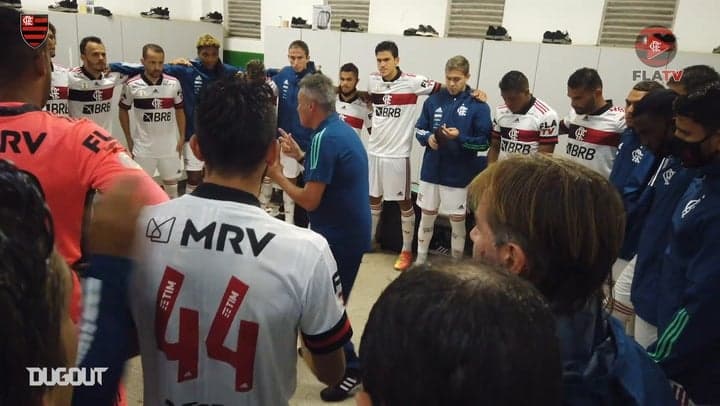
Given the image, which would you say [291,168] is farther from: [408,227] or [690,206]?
[690,206]

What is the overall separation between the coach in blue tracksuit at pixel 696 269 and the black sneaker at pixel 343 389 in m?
1.60

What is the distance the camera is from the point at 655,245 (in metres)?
2.09

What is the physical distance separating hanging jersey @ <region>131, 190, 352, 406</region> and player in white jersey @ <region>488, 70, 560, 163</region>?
310 centimetres

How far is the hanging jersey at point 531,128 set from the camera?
13.3 feet

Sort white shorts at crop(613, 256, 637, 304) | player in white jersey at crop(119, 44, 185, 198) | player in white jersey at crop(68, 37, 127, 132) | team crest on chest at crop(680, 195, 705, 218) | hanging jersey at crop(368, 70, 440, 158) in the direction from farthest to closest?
1. player in white jersey at crop(119, 44, 185, 198)
2. hanging jersey at crop(368, 70, 440, 158)
3. player in white jersey at crop(68, 37, 127, 132)
4. white shorts at crop(613, 256, 637, 304)
5. team crest on chest at crop(680, 195, 705, 218)

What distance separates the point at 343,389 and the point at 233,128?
195 centimetres

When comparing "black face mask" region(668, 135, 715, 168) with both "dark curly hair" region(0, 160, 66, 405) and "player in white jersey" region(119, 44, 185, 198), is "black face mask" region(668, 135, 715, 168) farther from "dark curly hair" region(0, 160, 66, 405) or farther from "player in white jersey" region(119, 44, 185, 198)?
"player in white jersey" region(119, 44, 185, 198)

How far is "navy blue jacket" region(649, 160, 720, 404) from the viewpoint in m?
1.40

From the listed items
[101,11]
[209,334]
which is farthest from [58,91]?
[209,334]

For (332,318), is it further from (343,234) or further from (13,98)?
(343,234)

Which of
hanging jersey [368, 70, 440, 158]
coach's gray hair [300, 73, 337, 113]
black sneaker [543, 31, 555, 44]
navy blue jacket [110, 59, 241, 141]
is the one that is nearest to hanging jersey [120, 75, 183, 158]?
navy blue jacket [110, 59, 241, 141]

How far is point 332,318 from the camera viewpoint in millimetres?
1263

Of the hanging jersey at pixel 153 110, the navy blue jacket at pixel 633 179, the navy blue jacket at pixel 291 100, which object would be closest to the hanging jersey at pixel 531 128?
the navy blue jacket at pixel 633 179

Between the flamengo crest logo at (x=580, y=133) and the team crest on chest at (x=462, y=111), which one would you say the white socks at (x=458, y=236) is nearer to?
the team crest on chest at (x=462, y=111)
